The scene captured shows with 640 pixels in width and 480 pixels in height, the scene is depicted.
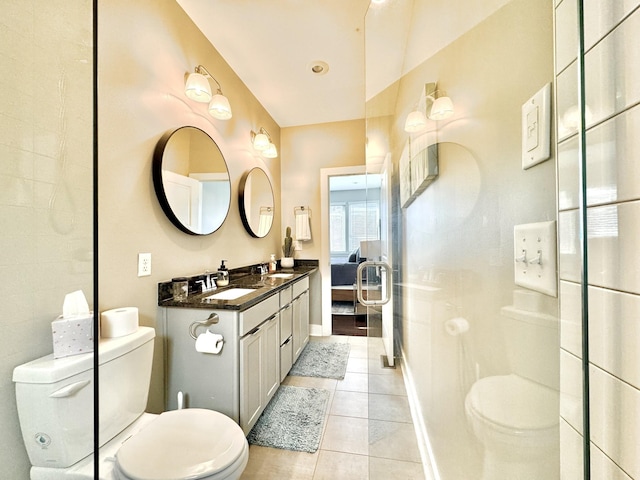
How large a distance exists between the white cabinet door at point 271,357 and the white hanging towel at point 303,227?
1480 mm

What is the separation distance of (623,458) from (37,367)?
1.44 meters

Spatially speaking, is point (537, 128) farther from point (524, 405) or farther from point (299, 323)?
point (299, 323)

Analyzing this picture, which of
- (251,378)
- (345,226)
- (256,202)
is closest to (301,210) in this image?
(256,202)

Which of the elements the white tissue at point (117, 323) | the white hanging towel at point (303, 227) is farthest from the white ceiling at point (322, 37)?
the white tissue at point (117, 323)

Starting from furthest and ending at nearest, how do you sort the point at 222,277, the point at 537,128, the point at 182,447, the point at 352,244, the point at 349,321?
the point at 352,244, the point at 349,321, the point at 222,277, the point at 182,447, the point at 537,128

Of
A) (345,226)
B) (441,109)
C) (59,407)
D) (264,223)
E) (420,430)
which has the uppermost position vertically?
(441,109)

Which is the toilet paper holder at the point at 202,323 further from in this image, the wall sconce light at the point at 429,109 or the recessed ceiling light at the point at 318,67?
the recessed ceiling light at the point at 318,67

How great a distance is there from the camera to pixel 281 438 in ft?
5.09

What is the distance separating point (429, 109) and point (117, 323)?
5.72 ft

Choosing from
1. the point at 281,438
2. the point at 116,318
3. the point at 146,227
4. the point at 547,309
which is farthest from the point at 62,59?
the point at 281,438

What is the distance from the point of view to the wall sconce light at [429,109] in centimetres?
109

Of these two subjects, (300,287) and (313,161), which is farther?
(313,161)

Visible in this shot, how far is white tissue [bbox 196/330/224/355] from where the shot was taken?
1.34m

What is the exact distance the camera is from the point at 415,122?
1454 millimetres
